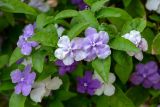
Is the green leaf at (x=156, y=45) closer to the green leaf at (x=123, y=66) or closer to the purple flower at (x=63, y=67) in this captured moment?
the green leaf at (x=123, y=66)

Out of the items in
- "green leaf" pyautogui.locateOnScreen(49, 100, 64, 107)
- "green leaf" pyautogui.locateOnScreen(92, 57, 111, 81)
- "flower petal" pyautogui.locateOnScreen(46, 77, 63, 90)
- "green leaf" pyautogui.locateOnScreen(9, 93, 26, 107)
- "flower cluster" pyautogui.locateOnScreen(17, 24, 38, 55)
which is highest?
"flower cluster" pyautogui.locateOnScreen(17, 24, 38, 55)

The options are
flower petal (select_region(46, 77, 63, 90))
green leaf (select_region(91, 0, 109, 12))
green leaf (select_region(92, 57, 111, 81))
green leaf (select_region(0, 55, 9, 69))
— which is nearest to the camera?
green leaf (select_region(92, 57, 111, 81))

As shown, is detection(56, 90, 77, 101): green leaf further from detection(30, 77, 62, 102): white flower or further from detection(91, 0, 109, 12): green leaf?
detection(91, 0, 109, 12): green leaf

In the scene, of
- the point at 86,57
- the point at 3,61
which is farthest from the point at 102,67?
the point at 3,61

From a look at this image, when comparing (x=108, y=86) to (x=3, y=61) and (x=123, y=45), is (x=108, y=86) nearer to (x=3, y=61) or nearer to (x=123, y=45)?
(x=123, y=45)

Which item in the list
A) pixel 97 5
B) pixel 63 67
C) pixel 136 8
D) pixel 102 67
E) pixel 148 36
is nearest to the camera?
pixel 102 67

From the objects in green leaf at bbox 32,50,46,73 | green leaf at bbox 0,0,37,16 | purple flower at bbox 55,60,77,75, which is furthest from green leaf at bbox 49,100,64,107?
green leaf at bbox 0,0,37,16
